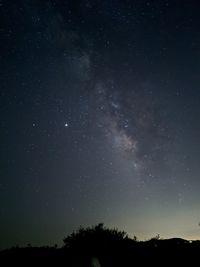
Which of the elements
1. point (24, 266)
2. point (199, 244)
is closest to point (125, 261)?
point (199, 244)

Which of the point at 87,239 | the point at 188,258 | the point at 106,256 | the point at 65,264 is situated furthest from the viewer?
the point at 87,239

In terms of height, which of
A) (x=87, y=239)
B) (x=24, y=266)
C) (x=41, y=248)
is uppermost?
(x=87, y=239)

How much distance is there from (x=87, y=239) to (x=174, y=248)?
1176 centimetres

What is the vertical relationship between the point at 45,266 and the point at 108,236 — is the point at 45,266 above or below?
below

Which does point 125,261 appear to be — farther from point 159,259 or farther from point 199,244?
point 199,244

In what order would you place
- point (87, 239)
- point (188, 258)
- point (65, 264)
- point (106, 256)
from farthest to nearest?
point (87, 239), point (106, 256), point (65, 264), point (188, 258)

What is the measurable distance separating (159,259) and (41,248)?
9.86m

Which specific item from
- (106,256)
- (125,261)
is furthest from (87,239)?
(125,261)

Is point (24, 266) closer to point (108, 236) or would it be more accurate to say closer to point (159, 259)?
point (159, 259)

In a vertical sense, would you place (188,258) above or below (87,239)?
below

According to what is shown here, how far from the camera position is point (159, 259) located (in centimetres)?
2598

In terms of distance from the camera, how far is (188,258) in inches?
993

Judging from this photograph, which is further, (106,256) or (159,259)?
(106,256)

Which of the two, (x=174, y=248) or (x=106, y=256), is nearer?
(x=174, y=248)
